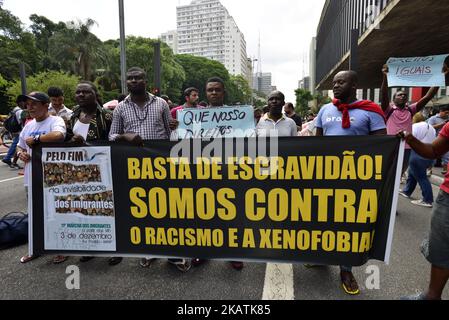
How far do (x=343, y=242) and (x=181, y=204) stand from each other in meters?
1.45

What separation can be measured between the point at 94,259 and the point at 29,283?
634 millimetres

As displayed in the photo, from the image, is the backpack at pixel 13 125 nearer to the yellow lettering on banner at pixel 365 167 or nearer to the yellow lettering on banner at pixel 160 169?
the yellow lettering on banner at pixel 160 169

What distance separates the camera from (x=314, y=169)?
261 cm

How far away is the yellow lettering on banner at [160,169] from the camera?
9.18 feet

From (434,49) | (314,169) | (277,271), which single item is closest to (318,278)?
(277,271)

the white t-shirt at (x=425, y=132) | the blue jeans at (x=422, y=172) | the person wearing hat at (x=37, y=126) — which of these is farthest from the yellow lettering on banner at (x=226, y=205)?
the white t-shirt at (x=425, y=132)

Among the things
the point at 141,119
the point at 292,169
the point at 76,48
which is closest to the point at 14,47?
the point at 76,48

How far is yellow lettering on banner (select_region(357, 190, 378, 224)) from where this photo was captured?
8.38 feet

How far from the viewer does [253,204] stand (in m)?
2.71

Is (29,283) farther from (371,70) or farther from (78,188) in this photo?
(371,70)

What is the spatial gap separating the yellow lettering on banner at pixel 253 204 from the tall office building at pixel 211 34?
491 feet

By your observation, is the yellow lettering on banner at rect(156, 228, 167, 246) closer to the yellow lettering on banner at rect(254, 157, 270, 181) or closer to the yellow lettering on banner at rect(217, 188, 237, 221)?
the yellow lettering on banner at rect(217, 188, 237, 221)

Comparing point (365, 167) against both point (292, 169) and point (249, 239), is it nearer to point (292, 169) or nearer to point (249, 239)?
point (292, 169)
